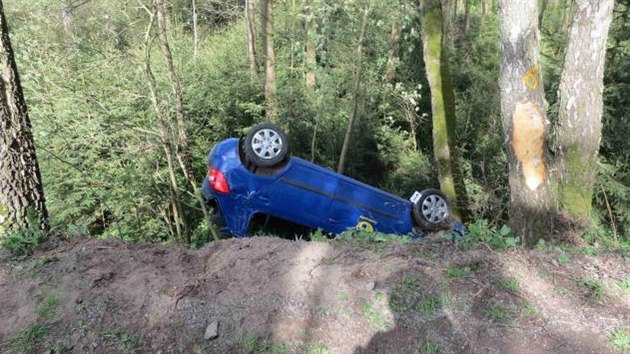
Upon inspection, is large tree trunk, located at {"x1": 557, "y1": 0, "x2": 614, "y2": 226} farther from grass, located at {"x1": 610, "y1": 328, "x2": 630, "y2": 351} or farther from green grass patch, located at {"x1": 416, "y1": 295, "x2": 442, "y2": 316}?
green grass patch, located at {"x1": 416, "y1": 295, "x2": 442, "y2": 316}

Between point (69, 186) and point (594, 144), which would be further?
point (69, 186)

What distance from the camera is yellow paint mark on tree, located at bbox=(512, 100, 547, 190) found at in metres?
6.05

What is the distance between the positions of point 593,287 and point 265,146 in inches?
189

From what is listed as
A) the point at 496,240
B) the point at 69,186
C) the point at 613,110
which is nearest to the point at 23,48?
the point at 69,186

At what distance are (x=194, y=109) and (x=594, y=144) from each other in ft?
27.2

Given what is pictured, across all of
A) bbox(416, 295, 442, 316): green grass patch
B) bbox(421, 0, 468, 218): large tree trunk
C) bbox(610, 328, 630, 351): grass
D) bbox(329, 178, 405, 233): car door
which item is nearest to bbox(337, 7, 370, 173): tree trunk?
bbox(421, 0, 468, 218): large tree trunk

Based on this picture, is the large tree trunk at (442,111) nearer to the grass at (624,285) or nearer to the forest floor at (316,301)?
the forest floor at (316,301)

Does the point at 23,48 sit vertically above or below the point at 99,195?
above

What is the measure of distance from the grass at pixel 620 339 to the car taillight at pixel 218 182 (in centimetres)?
524

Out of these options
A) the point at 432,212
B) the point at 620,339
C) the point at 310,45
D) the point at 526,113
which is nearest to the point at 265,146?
the point at 432,212

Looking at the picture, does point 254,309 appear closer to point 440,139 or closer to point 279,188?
point 279,188

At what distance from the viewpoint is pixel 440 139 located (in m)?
10.3

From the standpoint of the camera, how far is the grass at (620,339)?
3.10m

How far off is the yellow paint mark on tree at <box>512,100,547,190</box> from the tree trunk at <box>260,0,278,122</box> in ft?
24.5
